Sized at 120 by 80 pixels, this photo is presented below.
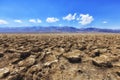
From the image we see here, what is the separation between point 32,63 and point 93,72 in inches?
74.3

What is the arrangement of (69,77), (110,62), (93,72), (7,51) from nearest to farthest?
1. (69,77)
2. (93,72)
3. (110,62)
4. (7,51)

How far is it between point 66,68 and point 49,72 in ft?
1.85

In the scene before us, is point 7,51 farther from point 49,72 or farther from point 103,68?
point 103,68

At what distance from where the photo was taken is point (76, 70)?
5.34 meters

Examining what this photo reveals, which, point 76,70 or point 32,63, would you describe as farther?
point 32,63

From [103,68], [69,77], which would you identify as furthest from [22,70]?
[103,68]

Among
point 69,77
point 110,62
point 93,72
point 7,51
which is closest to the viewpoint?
point 69,77

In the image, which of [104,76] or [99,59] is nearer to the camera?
[104,76]

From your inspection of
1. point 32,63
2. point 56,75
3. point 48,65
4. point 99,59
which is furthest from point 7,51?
point 99,59

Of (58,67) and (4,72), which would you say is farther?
(58,67)

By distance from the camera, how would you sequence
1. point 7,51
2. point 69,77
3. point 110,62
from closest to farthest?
point 69,77 < point 110,62 < point 7,51

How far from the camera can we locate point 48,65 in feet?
18.3

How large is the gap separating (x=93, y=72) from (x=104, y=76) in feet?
1.12

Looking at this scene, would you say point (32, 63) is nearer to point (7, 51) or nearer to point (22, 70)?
point (22, 70)
